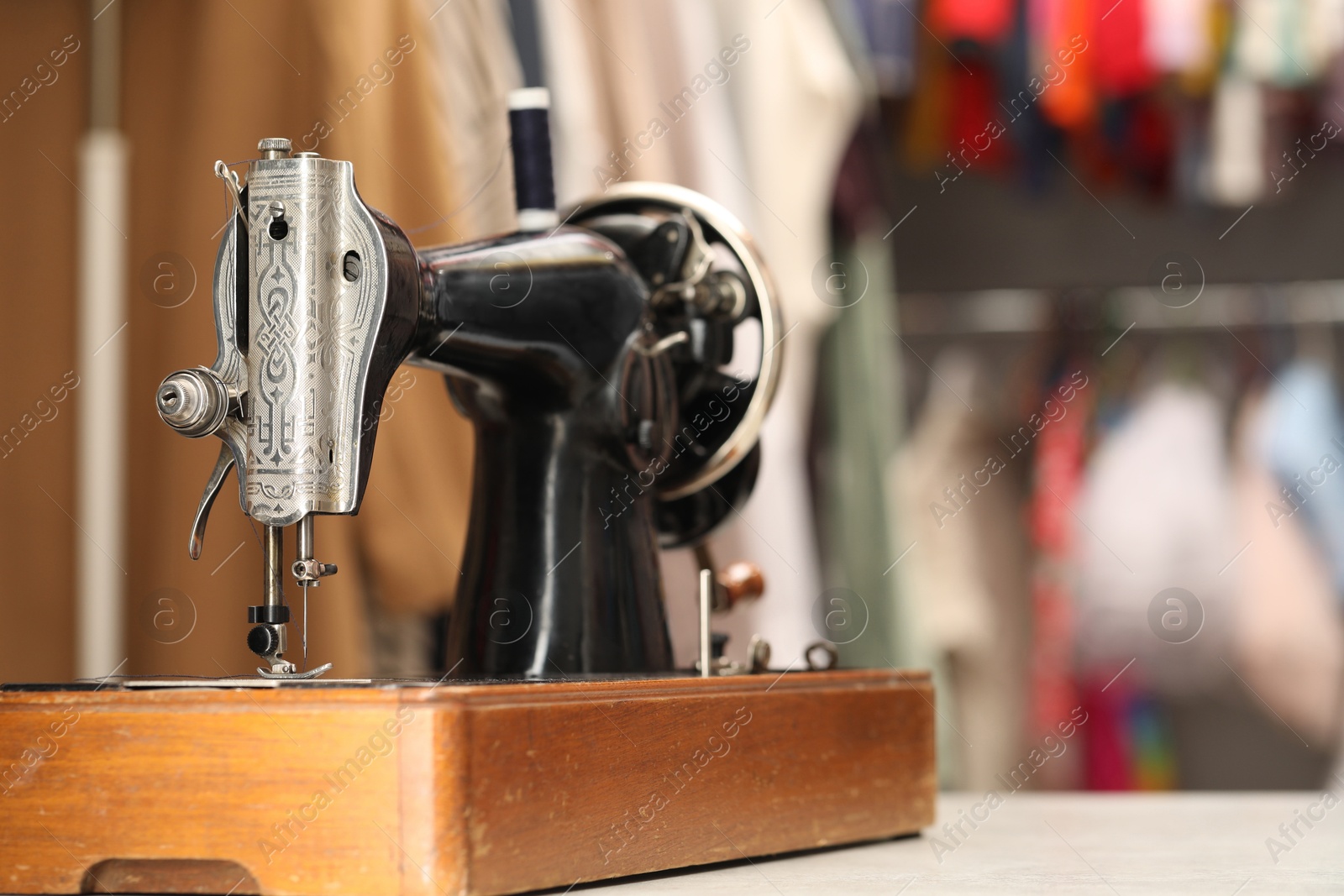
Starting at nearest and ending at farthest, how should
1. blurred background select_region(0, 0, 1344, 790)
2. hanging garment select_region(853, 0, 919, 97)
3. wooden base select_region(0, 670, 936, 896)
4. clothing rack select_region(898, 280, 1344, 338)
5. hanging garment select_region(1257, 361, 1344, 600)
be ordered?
wooden base select_region(0, 670, 936, 896) < blurred background select_region(0, 0, 1344, 790) < hanging garment select_region(853, 0, 919, 97) < hanging garment select_region(1257, 361, 1344, 600) < clothing rack select_region(898, 280, 1344, 338)

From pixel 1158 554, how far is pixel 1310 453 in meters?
0.32

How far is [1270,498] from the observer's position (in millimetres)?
2943

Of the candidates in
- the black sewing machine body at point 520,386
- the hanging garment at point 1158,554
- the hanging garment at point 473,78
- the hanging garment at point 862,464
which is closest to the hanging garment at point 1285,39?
the hanging garment at point 1158,554

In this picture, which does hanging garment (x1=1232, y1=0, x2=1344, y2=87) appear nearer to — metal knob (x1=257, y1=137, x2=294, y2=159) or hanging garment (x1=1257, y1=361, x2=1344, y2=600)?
hanging garment (x1=1257, y1=361, x2=1344, y2=600)

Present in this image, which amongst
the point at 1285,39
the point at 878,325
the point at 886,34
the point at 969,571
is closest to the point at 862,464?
the point at 878,325

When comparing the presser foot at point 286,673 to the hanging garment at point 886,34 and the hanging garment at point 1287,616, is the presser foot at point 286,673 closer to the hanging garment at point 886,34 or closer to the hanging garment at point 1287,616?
the hanging garment at point 886,34

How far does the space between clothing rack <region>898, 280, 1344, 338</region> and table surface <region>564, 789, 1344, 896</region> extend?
180 cm

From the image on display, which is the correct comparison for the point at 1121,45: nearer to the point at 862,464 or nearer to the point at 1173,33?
the point at 1173,33

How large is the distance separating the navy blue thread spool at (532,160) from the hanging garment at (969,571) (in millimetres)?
1725

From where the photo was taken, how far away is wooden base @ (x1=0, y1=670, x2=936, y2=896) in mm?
823

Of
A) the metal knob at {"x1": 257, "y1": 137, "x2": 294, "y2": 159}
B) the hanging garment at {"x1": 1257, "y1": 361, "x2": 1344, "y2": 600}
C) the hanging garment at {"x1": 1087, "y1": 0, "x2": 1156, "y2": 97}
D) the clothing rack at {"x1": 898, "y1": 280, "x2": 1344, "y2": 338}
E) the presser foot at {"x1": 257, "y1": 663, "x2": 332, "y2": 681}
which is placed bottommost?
the presser foot at {"x1": 257, "y1": 663, "x2": 332, "y2": 681}

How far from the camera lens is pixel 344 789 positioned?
0.83 metres

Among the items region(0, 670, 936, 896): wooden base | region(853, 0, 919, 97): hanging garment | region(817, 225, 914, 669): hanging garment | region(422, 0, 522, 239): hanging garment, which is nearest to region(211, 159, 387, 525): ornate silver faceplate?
region(0, 670, 936, 896): wooden base

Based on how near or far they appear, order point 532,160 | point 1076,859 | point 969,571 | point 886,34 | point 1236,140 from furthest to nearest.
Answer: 1. point 969,571
2. point 1236,140
3. point 886,34
4. point 532,160
5. point 1076,859
